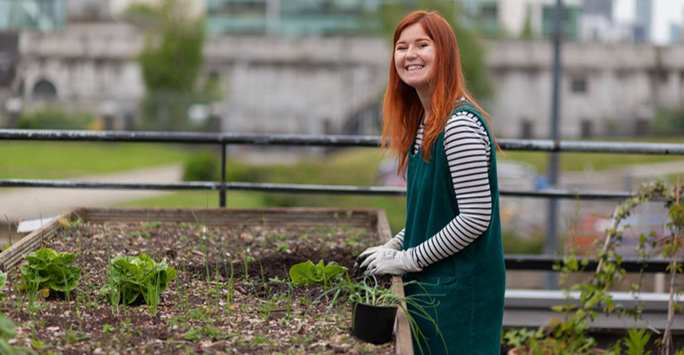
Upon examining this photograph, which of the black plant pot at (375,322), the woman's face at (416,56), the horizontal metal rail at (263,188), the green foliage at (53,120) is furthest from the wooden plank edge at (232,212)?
the green foliage at (53,120)

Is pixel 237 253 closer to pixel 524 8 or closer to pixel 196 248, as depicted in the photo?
pixel 196 248

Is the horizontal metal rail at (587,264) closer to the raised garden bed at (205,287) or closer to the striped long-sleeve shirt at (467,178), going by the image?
the raised garden bed at (205,287)

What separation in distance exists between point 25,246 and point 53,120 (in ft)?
109

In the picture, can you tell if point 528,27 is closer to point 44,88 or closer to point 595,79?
point 595,79

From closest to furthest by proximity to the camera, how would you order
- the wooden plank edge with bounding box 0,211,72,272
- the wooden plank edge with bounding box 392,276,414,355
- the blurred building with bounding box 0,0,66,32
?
1. the wooden plank edge with bounding box 392,276,414,355
2. the wooden plank edge with bounding box 0,211,72,272
3. the blurred building with bounding box 0,0,66,32

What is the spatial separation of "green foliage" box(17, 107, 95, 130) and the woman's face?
32.7 metres

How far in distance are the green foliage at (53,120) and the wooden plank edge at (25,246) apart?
31403 millimetres

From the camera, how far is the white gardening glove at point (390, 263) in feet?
7.14

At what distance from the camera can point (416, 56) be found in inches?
86.0

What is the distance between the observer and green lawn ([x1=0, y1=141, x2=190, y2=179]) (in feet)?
76.6

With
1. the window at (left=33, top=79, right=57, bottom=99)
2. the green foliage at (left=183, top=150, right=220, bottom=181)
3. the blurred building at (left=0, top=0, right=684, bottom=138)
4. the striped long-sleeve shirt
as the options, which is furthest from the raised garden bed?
the window at (left=33, top=79, right=57, bottom=99)

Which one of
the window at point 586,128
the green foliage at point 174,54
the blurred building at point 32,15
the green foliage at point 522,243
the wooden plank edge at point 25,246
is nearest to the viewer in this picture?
the wooden plank edge at point 25,246

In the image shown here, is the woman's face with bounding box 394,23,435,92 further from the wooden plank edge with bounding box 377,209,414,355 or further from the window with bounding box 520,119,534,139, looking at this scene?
the window with bounding box 520,119,534,139

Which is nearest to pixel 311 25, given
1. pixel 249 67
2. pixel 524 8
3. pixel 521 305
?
pixel 249 67
